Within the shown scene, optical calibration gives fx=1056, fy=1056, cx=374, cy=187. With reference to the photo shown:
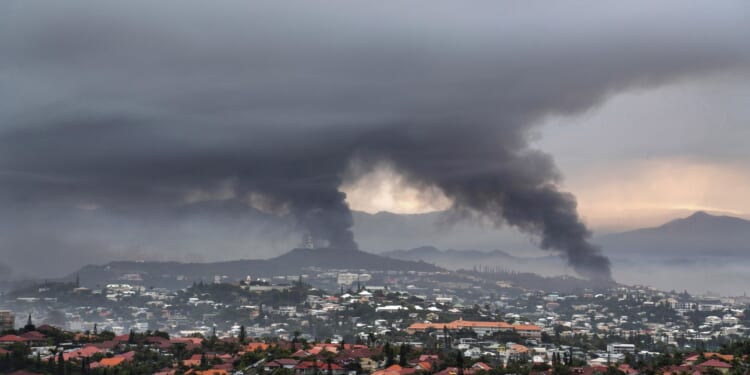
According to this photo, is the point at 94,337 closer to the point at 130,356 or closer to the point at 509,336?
the point at 130,356

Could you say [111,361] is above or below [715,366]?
below

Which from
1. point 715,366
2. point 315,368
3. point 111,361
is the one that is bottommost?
point 111,361

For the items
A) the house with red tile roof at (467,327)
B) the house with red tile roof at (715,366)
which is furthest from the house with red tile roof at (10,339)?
the house with red tile roof at (715,366)

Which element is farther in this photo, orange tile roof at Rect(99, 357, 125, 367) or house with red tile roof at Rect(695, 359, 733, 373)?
orange tile roof at Rect(99, 357, 125, 367)

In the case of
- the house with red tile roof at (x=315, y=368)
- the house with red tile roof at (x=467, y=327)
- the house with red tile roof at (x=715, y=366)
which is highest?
the house with red tile roof at (x=467, y=327)

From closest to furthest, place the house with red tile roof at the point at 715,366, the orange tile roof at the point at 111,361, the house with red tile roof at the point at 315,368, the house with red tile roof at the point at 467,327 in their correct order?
the house with red tile roof at the point at 715,366 < the house with red tile roof at the point at 315,368 < the orange tile roof at the point at 111,361 < the house with red tile roof at the point at 467,327

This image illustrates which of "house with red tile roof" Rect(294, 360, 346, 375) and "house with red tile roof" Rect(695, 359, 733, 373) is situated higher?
"house with red tile roof" Rect(695, 359, 733, 373)

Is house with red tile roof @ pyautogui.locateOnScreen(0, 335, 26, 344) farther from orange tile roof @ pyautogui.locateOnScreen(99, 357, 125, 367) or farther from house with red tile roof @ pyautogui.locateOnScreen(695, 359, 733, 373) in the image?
house with red tile roof @ pyautogui.locateOnScreen(695, 359, 733, 373)

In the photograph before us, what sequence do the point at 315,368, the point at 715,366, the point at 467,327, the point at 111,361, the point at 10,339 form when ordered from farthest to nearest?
the point at 467,327 < the point at 10,339 < the point at 111,361 < the point at 315,368 < the point at 715,366

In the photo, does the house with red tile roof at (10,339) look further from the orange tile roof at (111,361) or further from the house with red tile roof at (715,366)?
the house with red tile roof at (715,366)

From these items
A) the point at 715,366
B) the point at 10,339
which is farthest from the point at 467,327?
the point at 715,366

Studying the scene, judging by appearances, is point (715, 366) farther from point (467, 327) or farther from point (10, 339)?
point (467, 327)

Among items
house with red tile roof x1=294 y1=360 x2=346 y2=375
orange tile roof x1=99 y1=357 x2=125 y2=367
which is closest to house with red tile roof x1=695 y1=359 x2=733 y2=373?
house with red tile roof x1=294 y1=360 x2=346 y2=375
